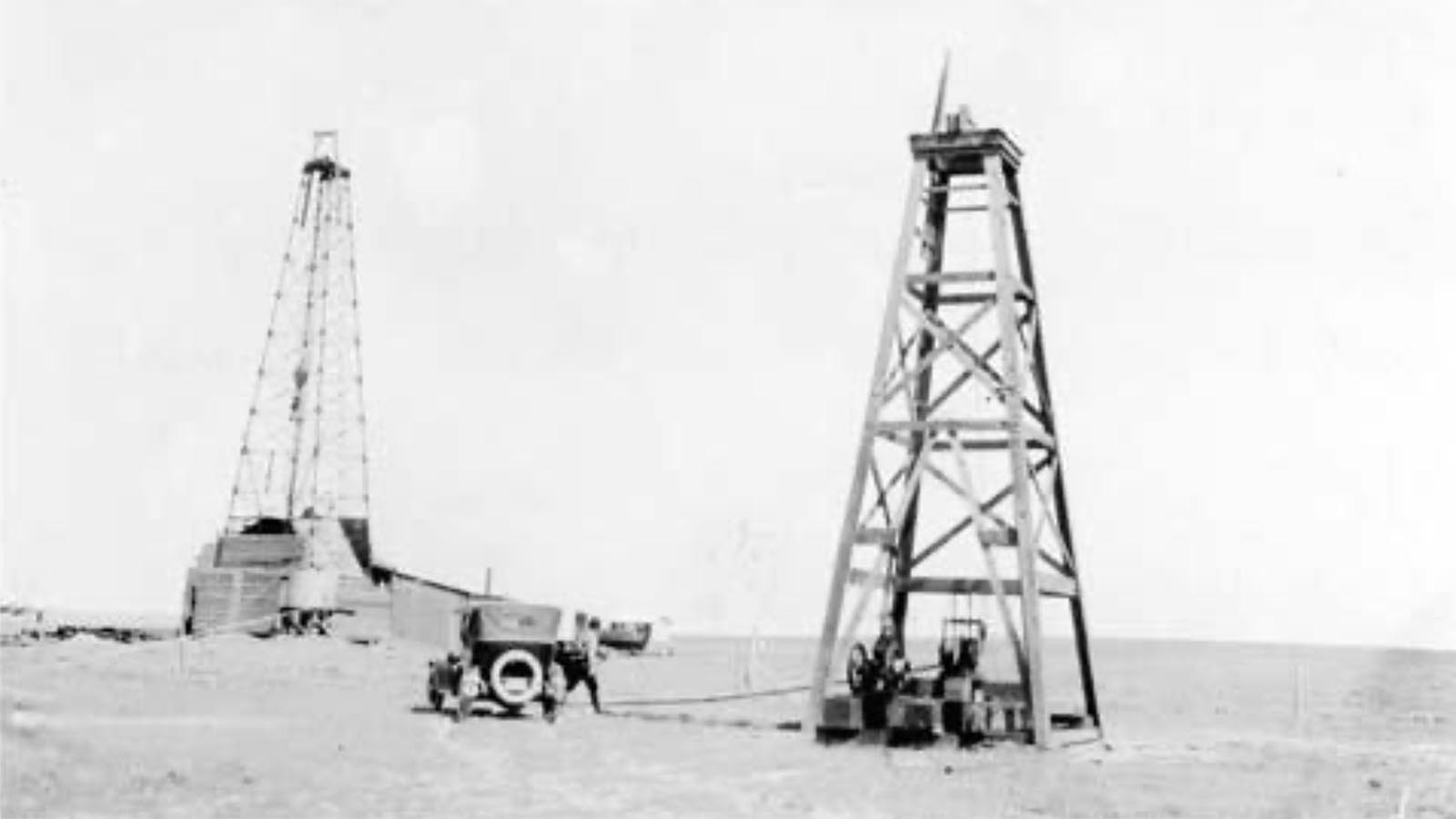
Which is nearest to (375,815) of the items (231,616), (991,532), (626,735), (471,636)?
(626,735)

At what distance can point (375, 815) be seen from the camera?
14.3 m

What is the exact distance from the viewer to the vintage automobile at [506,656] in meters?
27.6

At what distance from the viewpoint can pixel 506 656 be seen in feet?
91.6

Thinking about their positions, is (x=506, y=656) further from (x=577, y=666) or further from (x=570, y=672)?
(x=577, y=666)

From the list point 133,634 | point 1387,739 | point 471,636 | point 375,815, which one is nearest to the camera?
point 375,815

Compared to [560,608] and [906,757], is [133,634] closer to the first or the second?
[560,608]

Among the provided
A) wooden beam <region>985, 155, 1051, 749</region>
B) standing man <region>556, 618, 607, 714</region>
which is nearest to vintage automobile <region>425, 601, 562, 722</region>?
standing man <region>556, 618, 607, 714</region>

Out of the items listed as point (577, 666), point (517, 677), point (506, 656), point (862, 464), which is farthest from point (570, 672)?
point (862, 464)

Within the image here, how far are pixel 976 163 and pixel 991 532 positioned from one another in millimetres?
5706

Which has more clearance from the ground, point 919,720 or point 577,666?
point 577,666

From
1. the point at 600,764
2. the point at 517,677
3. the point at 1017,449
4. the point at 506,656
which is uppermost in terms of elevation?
the point at 1017,449

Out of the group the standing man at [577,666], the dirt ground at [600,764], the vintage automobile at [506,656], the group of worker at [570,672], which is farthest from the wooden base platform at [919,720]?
the standing man at [577,666]

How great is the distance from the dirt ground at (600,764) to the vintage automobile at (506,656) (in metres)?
0.88

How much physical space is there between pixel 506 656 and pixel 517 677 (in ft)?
1.66
